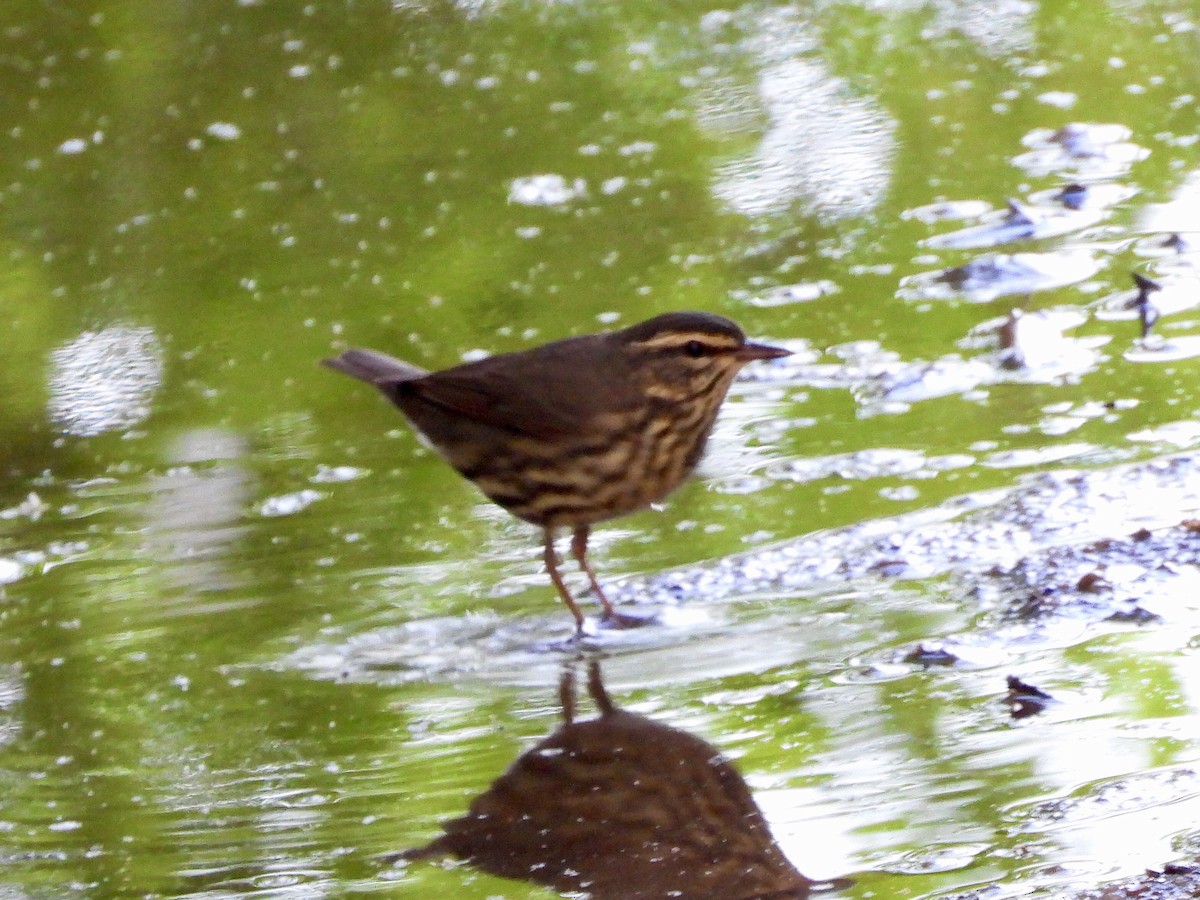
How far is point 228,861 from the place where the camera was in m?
2.97

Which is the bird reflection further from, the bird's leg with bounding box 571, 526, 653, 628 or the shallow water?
the bird's leg with bounding box 571, 526, 653, 628

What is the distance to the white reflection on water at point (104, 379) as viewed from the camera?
17.7 ft

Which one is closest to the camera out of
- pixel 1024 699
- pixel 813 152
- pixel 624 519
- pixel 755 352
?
pixel 1024 699

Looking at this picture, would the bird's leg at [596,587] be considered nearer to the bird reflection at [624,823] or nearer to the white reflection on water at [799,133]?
the bird reflection at [624,823]

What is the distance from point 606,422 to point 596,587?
0.42 metres

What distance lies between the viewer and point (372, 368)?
4.81m

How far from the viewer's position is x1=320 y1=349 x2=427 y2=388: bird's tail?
4730 mm

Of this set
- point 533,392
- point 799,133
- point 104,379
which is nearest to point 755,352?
point 533,392

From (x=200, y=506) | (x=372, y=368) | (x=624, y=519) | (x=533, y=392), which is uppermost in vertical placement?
(x=533, y=392)

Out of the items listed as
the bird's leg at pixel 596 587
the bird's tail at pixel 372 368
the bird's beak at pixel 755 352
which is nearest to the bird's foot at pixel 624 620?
the bird's leg at pixel 596 587

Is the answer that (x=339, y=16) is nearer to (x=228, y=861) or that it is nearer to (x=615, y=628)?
(x=615, y=628)

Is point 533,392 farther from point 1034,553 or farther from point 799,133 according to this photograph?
point 799,133

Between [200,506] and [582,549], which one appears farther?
[200,506]

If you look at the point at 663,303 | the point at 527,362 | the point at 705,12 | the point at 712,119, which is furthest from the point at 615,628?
the point at 705,12
